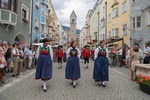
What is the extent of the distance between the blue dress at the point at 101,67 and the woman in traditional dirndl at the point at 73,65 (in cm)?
82

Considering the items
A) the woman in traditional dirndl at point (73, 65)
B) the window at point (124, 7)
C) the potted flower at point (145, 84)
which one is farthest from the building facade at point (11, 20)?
the window at point (124, 7)

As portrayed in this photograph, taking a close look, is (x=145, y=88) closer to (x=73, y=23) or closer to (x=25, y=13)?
(x=25, y=13)

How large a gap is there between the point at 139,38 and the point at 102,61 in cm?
1510

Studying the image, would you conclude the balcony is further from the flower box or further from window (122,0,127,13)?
window (122,0,127,13)

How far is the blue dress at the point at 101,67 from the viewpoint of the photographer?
7.87 metres

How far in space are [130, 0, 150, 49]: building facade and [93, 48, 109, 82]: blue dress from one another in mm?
13306

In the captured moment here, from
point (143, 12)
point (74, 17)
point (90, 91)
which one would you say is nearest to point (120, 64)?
point (143, 12)

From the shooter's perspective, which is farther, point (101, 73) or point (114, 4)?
point (114, 4)

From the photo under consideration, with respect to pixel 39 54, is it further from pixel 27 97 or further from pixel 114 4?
pixel 114 4

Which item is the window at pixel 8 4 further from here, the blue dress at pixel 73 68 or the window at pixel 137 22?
the window at pixel 137 22

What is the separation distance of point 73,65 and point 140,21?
16345 millimetres

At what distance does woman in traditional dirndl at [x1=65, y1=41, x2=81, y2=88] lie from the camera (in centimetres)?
773

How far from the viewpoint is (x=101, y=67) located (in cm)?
794

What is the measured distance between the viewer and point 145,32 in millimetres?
20281
